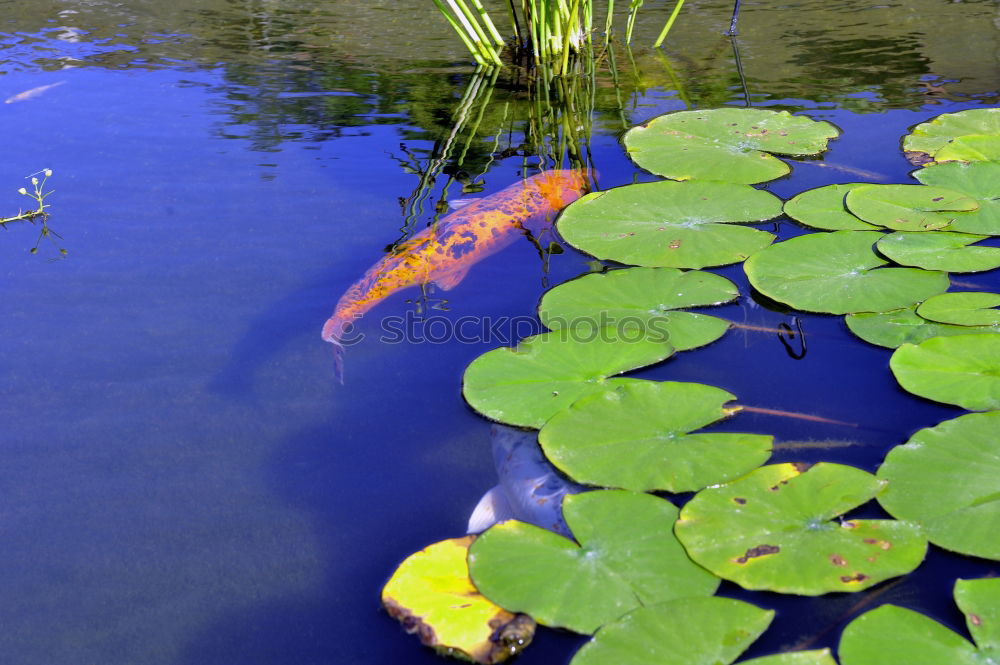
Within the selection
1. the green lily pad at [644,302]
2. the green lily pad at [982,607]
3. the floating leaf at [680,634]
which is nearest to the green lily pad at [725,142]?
the green lily pad at [644,302]

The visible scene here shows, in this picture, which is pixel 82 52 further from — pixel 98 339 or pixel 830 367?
pixel 830 367

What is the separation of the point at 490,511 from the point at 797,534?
0.58 metres

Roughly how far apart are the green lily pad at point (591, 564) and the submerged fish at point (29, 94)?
399 centimetres

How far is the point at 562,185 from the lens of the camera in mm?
2955

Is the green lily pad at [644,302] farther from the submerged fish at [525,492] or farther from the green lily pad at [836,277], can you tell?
the submerged fish at [525,492]

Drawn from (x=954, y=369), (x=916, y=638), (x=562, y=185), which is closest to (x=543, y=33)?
(x=562, y=185)

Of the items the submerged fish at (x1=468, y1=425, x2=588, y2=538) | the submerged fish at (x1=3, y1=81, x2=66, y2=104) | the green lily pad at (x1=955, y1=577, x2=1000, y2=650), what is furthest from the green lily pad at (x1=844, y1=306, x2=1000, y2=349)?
the submerged fish at (x1=3, y1=81, x2=66, y2=104)

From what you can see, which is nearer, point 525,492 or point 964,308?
point 525,492

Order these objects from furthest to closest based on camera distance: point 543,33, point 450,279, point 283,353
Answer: point 543,33, point 450,279, point 283,353

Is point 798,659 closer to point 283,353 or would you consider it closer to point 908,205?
point 283,353

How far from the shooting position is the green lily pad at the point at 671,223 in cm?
237

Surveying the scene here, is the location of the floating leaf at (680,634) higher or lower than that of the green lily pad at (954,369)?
lower

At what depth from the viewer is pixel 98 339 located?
2.20m

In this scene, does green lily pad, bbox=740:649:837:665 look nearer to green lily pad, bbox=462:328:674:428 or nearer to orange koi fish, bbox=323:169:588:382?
green lily pad, bbox=462:328:674:428
